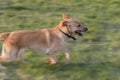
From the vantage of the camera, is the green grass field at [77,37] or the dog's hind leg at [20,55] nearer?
the green grass field at [77,37]

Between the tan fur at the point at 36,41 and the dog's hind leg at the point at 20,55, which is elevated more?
the tan fur at the point at 36,41

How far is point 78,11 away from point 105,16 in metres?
0.77

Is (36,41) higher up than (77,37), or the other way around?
(36,41)

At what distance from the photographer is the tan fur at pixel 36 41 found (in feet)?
24.3

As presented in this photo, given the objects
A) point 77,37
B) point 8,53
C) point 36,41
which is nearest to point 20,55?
point 8,53

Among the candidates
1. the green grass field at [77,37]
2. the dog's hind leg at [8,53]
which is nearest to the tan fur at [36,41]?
the dog's hind leg at [8,53]

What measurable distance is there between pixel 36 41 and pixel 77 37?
180 cm

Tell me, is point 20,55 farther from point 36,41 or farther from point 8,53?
point 36,41

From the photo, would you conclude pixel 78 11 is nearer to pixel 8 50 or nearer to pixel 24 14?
pixel 24 14

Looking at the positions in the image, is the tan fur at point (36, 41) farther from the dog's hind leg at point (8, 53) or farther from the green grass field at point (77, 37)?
the green grass field at point (77, 37)

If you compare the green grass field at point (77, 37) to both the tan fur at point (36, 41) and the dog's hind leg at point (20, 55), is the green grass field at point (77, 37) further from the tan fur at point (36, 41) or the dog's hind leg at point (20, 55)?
the tan fur at point (36, 41)

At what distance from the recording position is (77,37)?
29.9ft

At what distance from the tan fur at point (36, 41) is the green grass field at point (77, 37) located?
0.20 meters

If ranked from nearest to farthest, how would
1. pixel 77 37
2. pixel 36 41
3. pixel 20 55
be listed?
1. pixel 36 41
2. pixel 20 55
3. pixel 77 37
